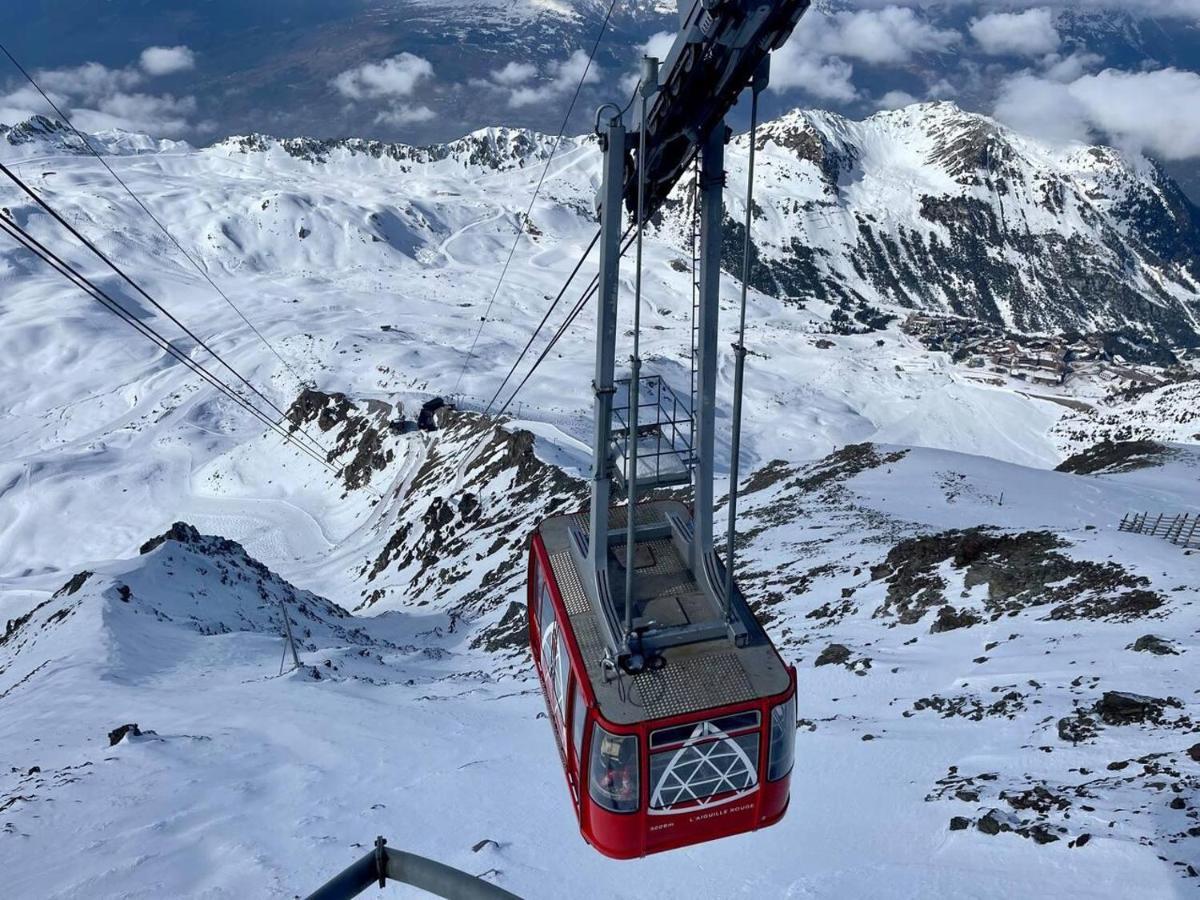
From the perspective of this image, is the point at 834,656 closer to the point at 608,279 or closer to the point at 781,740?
the point at 781,740

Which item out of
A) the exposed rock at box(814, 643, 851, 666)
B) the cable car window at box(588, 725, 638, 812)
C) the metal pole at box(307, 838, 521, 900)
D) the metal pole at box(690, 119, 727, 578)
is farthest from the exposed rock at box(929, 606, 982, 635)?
the metal pole at box(307, 838, 521, 900)

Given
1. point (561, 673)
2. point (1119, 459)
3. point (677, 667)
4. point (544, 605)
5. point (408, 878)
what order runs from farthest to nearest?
1. point (1119, 459)
2. point (544, 605)
3. point (561, 673)
4. point (677, 667)
5. point (408, 878)

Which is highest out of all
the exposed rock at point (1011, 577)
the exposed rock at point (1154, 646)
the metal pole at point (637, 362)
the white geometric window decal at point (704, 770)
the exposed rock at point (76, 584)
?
the metal pole at point (637, 362)

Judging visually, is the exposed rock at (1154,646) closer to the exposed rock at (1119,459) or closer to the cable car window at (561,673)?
the cable car window at (561,673)

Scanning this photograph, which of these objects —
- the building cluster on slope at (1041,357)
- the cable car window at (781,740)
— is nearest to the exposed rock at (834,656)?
the cable car window at (781,740)

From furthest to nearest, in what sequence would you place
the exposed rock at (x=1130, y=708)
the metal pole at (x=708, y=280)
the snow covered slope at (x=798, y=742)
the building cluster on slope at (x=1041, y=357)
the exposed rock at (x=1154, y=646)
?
the building cluster on slope at (x=1041, y=357)
the exposed rock at (x=1154, y=646)
the exposed rock at (x=1130, y=708)
the snow covered slope at (x=798, y=742)
the metal pole at (x=708, y=280)

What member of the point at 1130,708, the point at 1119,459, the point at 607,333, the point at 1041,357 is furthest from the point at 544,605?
the point at 1041,357

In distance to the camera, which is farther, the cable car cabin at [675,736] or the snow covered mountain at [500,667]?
the snow covered mountain at [500,667]
